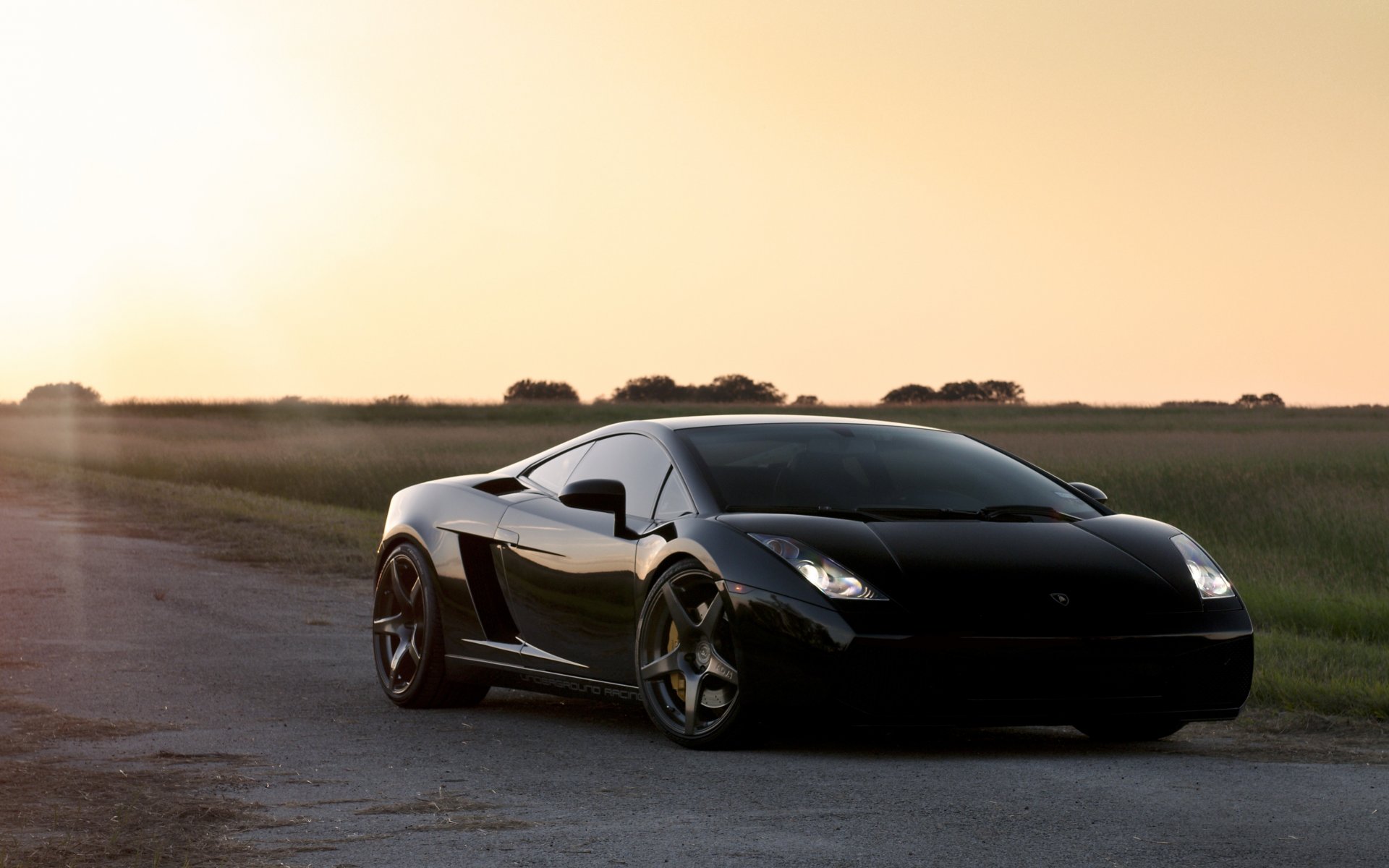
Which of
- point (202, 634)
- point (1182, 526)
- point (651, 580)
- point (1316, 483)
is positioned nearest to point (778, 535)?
point (651, 580)

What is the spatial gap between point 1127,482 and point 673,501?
54.8 feet

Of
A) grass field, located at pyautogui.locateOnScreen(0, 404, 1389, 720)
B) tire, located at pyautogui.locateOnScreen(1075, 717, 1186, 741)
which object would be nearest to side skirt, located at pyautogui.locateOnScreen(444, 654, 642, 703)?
tire, located at pyautogui.locateOnScreen(1075, 717, 1186, 741)

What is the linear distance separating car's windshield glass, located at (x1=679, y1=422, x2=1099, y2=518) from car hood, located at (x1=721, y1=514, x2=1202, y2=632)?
0.33 meters

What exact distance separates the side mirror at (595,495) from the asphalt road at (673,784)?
0.92 metres

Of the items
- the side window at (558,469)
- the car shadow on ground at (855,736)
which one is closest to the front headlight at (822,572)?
the car shadow on ground at (855,736)

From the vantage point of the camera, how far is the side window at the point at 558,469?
765cm

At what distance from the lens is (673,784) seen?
18.4 feet

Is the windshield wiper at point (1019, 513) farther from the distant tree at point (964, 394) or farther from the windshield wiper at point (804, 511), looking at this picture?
the distant tree at point (964, 394)

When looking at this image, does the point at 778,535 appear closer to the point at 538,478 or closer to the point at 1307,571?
the point at 538,478

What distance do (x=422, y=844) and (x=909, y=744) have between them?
232cm

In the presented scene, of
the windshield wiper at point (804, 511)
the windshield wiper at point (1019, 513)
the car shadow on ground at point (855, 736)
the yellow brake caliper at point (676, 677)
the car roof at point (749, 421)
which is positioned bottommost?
the car shadow on ground at point (855, 736)

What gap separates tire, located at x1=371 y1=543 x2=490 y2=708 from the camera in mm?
7770

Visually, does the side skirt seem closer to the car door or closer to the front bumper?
the car door

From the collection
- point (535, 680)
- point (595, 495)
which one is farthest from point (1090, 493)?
point (535, 680)
